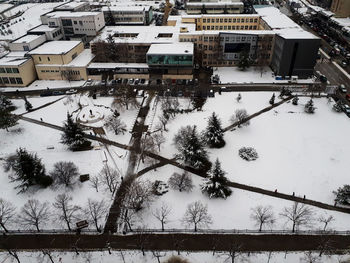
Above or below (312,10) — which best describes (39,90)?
below

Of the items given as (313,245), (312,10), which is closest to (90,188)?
(313,245)

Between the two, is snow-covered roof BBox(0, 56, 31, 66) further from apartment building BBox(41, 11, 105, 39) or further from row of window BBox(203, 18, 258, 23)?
row of window BBox(203, 18, 258, 23)

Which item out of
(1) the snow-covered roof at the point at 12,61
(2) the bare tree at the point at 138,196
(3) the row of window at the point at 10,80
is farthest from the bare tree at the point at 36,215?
(1) the snow-covered roof at the point at 12,61

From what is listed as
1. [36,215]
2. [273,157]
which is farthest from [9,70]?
[273,157]

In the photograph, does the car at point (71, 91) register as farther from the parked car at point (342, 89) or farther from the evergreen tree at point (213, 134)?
the parked car at point (342, 89)

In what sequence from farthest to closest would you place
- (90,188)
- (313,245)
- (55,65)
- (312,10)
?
(312,10), (55,65), (90,188), (313,245)

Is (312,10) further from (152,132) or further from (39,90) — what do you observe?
(39,90)

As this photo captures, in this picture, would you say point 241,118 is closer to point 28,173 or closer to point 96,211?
point 96,211
